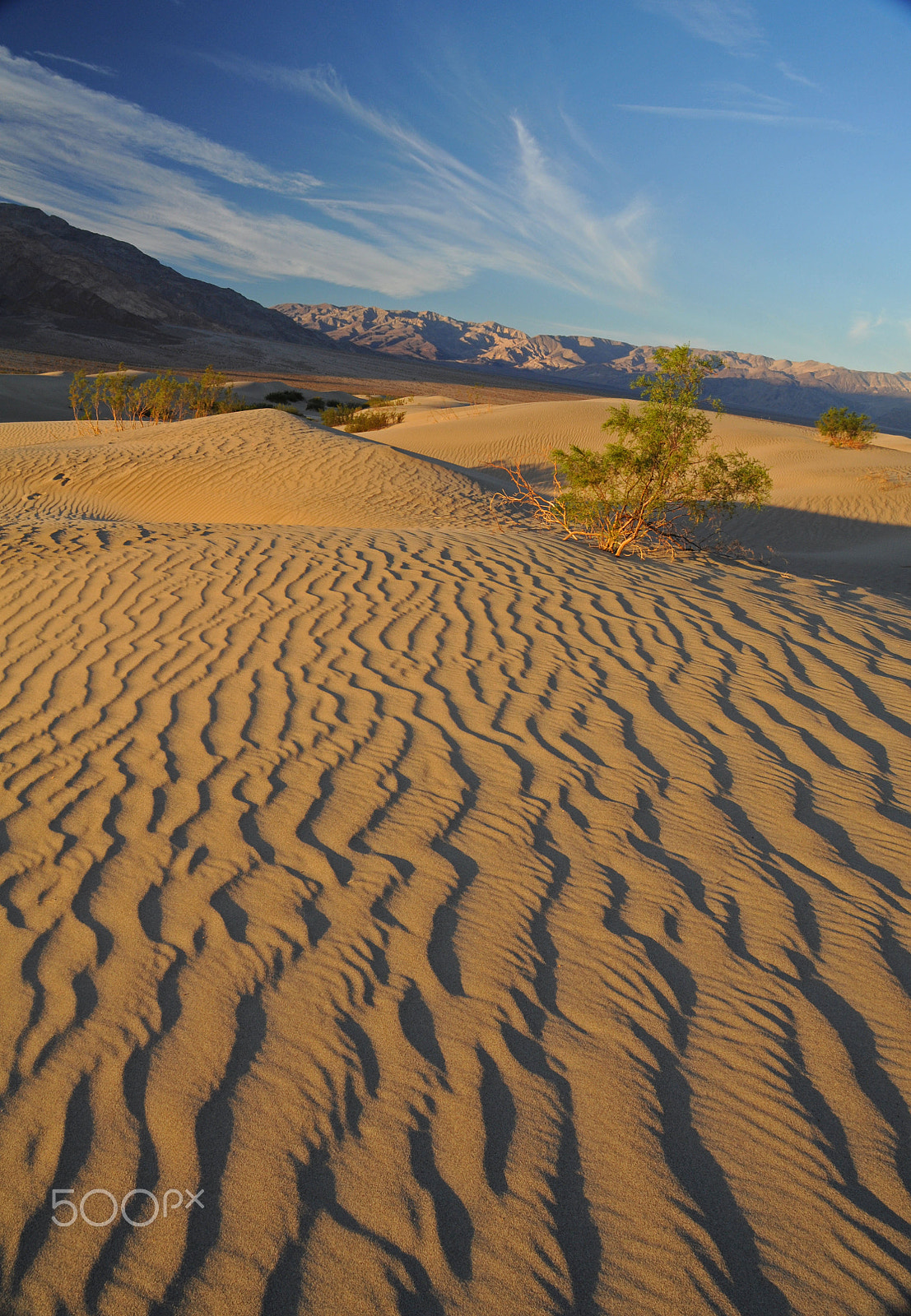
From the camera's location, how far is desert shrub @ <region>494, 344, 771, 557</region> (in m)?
7.66

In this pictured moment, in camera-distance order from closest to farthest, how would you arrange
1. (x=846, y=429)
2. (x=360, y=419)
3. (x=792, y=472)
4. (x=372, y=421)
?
(x=792, y=472) → (x=846, y=429) → (x=360, y=419) → (x=372, y=421)

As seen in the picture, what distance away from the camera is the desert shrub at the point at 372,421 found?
26328mm

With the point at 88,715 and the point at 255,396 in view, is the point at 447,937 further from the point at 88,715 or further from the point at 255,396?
the point at 255,396

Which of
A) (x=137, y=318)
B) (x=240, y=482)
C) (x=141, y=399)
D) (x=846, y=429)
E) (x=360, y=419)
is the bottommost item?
(x=240, y=482)

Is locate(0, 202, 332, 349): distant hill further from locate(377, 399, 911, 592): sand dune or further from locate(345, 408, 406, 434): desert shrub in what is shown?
locate(377, 399, 911, 592): sand dune

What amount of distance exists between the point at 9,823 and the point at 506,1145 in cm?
219

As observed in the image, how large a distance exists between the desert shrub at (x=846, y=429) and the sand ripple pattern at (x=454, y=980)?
18301 millimetres

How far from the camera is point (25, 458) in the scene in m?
12.9

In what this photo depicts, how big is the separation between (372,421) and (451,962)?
26.3 meters

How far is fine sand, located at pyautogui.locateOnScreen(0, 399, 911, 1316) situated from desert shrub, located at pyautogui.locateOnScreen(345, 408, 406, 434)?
2252 cm

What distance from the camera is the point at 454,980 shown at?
7.25 ft

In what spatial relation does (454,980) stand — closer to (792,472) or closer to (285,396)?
(792,472)

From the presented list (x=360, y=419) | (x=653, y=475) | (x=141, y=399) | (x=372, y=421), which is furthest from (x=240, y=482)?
(x=372, y=421)

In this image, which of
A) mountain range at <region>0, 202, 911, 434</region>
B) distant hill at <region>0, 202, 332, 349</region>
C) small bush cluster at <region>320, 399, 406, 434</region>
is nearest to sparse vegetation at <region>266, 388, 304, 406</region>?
small bush cluster at <region>320, 399, 406, 434</region>
